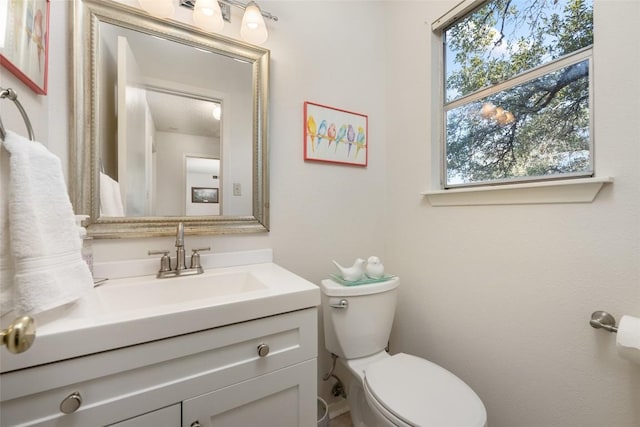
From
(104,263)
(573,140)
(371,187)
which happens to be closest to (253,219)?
(104,263)

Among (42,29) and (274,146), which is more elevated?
(42,29)

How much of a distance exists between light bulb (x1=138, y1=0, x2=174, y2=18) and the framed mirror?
4cm

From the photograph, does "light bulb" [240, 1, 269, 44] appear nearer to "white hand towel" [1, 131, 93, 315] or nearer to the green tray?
"white hand towel" [1, 131, 93, 315]

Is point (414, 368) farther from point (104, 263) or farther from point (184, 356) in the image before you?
point (104, 263)

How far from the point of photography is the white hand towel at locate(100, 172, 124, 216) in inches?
37.9

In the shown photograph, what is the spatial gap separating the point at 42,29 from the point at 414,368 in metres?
1.70

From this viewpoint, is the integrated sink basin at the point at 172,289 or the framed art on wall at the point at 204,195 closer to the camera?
the integrated sink basin at the point at 172,289

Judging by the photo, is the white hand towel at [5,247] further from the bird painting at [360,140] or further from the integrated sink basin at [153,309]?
the bird painting at [360,140]

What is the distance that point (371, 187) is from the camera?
1586 millimetres

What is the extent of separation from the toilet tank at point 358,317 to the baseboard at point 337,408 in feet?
1.48

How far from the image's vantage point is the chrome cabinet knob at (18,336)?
36 cm

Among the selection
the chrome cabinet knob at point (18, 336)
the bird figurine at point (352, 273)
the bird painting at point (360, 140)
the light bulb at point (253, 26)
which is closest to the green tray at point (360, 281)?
the bird figurine at point (352, 273)

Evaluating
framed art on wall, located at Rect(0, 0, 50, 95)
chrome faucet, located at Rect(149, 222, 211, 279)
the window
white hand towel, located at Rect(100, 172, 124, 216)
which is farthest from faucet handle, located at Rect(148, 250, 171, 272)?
the window

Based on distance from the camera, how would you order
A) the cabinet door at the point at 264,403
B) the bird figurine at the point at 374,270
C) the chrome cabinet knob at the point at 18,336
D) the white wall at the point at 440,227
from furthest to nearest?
the bird figurine at the point at 374,270
the white wall at the point at 440,227
the cabinet door at the point at 264,403
the chrome cabinet knob at the point at 18,336
